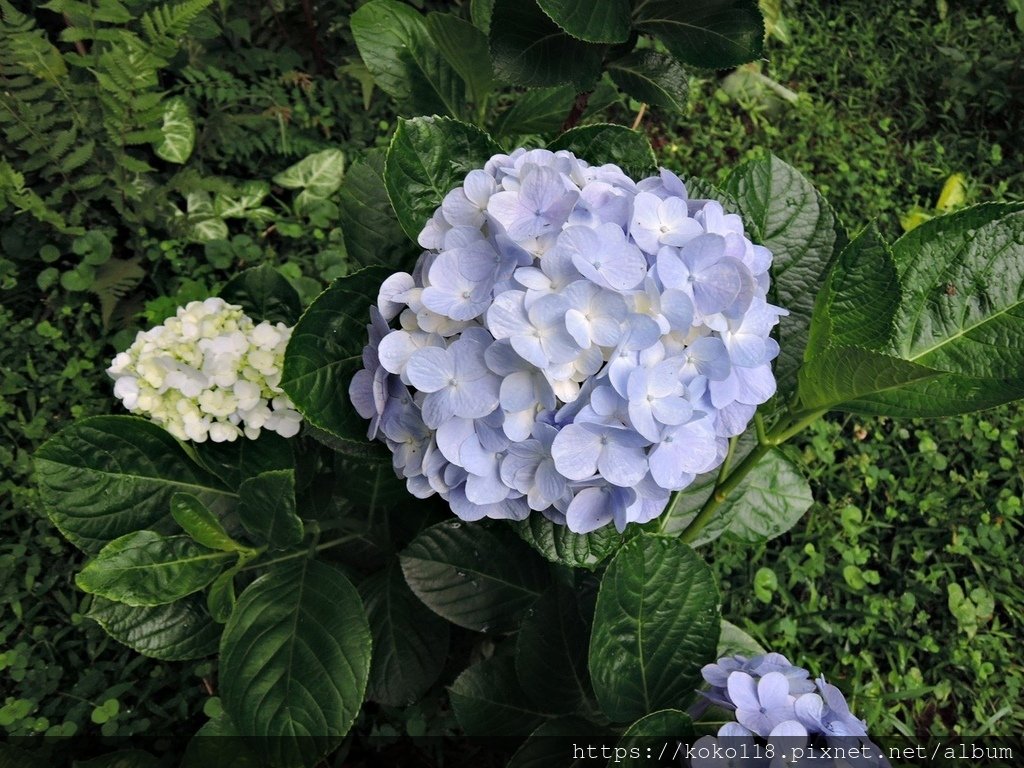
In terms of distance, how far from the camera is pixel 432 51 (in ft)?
4.56

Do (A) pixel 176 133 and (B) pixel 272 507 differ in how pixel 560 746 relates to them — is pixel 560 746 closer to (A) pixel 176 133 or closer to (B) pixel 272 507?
(B) pixel 272 507

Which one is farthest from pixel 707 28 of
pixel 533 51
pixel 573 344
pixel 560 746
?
pixel 560 746

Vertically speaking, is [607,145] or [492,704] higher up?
[607,145]

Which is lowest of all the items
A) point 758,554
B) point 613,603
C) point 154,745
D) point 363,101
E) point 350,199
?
point 154,745

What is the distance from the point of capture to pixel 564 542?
985 mm

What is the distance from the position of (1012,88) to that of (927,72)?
0.31m

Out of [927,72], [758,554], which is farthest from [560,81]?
[927,72]

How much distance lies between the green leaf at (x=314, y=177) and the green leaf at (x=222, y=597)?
55.7 inches

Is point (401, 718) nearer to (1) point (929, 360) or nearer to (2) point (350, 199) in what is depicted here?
(2) point (350, 199)

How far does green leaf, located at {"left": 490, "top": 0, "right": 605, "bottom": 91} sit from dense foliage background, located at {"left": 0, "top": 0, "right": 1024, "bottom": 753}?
6.8 inches

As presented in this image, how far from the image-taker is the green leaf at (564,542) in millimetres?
980

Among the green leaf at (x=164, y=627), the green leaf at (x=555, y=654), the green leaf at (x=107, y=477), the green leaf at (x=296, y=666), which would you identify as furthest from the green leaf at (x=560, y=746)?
the green leaf at (x=107, y=477)

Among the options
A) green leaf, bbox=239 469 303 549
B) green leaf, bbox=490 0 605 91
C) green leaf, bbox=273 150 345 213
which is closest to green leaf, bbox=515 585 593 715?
green leaf, bbox=239 469 303 549

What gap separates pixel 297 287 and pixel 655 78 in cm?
110
